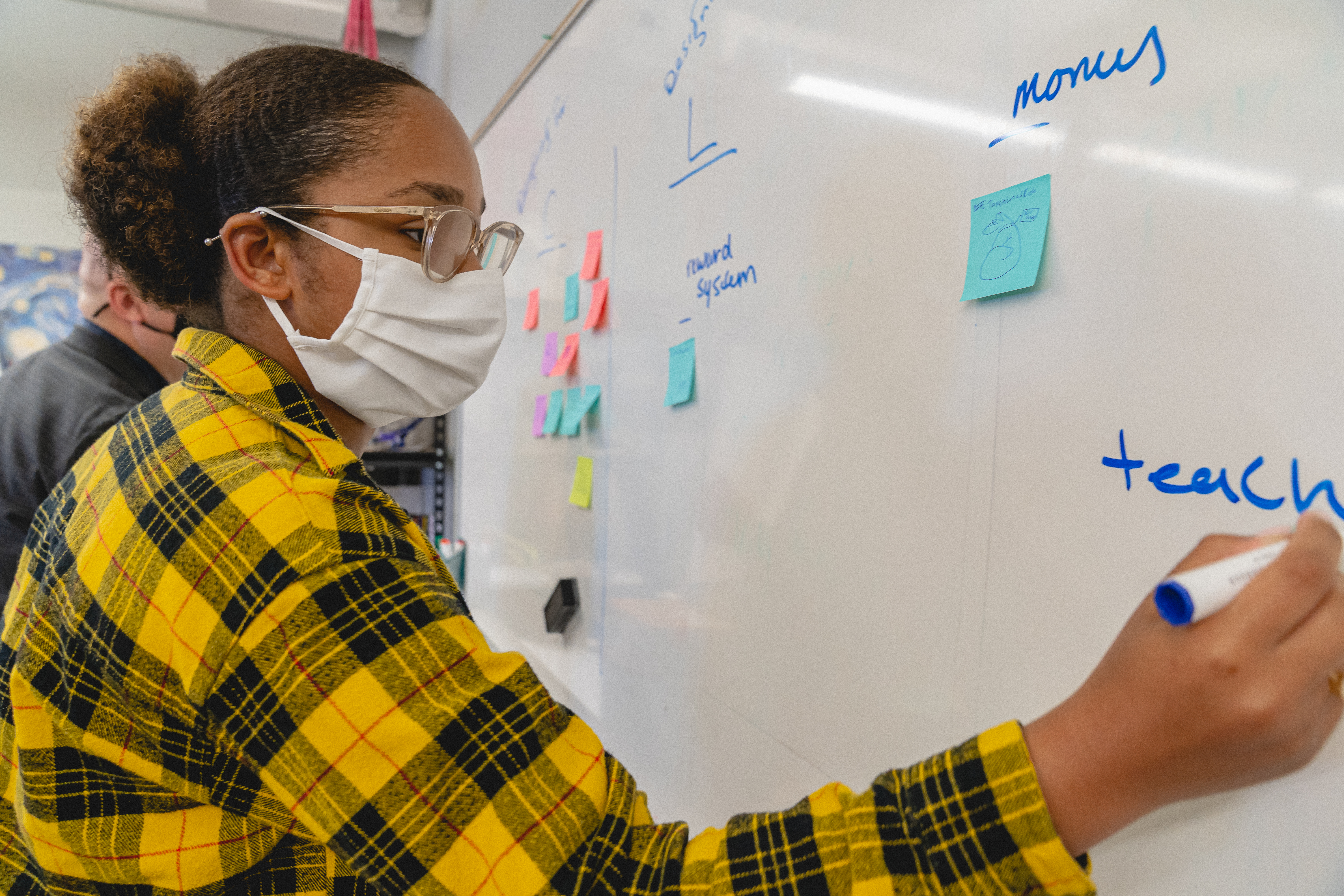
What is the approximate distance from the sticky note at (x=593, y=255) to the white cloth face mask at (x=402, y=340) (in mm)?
448

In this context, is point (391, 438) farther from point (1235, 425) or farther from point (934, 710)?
point (1235, 425)

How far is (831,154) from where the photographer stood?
72cm

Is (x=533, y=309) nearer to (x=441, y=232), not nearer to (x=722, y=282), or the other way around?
(x=722, y=282)

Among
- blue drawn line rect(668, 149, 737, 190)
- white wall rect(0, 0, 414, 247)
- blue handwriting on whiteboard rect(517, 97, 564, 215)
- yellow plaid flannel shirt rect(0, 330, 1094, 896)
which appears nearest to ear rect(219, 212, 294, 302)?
yellow plaid flannel shirt rect(0, 330, 1094, 896)

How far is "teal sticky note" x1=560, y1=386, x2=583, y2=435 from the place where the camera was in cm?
125

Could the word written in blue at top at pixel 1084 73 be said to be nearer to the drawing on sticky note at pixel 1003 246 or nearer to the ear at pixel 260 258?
the drawing on sticky note at pixel 1003 246

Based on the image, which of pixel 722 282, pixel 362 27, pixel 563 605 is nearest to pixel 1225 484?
pixel 722 282

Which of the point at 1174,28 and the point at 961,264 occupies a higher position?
the point at 1174,28

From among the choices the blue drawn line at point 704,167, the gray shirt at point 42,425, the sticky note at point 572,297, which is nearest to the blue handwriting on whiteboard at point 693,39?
the blue drawn line at point 704,167

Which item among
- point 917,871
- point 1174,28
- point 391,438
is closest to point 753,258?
point 1174,28

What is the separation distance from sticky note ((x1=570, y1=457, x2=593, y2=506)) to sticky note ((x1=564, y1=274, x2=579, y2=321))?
230 millimetres

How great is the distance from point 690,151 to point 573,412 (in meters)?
0.47

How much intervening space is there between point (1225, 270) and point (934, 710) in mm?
356

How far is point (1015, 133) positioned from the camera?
0.55 m
